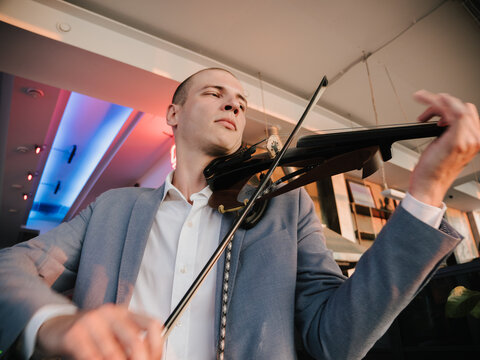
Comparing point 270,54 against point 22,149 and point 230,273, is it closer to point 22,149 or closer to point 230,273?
point 230,273

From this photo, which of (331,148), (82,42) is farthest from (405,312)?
(82,42)

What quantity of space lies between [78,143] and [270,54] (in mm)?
3988

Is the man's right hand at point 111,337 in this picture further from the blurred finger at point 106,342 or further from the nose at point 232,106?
the nose at point 232,106

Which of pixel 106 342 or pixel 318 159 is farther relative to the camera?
pixel 318 159

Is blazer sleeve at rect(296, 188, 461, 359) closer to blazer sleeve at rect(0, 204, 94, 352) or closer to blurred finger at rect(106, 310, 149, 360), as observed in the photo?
blurred finger at rect(106, 310, 149, 360)

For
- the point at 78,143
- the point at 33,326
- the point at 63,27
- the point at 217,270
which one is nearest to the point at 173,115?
the point at 217,270

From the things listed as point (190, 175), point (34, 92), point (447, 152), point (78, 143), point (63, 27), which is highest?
point (78, 143)

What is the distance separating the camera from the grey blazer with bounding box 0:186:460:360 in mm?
524

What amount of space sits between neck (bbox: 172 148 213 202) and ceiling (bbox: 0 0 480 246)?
6.37ft

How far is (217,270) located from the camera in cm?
79

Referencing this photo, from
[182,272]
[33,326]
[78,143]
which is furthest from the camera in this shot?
[78,143]

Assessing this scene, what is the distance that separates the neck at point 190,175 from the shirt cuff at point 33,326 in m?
Result: 0.66

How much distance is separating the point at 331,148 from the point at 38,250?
2.94 feet

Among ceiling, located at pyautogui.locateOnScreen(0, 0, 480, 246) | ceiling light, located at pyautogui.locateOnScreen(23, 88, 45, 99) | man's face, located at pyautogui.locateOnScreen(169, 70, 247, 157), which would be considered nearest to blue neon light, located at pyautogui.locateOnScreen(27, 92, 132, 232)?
ceiling, located at pyautogui.locateOnScreen(0, 0, 480, 246)
